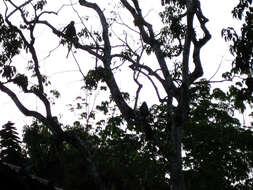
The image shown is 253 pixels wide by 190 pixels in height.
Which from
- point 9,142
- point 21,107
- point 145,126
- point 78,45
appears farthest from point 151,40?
point 9,142

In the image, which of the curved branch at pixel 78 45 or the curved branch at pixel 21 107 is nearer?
the curved branch at pixel 21 107

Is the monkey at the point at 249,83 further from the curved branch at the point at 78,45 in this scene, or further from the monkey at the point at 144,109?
the curved branch at the point at 78,45

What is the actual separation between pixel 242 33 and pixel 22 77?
5.99 meters

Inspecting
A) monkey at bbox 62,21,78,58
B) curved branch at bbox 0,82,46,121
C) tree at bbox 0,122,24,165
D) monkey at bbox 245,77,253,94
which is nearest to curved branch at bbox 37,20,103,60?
monkey at bbox 62,21,78,58

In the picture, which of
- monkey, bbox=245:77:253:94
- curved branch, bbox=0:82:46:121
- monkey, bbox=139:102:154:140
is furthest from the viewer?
monkey, bbox=245:77:253:94

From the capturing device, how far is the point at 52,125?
967cm

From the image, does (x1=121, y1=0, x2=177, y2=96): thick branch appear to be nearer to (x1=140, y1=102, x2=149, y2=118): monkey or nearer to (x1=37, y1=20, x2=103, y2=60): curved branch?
(x1=140, y1=102, x2=149, y2=118): monkey

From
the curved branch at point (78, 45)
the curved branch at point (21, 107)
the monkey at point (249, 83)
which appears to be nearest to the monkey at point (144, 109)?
the curved branch at point (78, 45)

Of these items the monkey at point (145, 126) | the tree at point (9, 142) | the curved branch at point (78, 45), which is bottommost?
the monkey at point (145, 126)

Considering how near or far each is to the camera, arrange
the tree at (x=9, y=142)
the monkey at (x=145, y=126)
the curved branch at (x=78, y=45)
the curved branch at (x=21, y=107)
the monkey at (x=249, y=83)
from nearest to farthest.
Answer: the monkey at (x=145, y=126) < the curved branch at (x=21, y=107) < the monkey at (x=249, y=83) < the curved branch at (x=78, y=45) < the tree at (x=9, y=142)

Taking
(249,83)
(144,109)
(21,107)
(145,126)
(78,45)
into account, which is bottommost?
(145,126)

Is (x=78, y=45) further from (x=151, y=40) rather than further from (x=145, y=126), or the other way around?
→ (x=145, y=126)

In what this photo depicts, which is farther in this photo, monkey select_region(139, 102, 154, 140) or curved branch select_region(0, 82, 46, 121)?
curved branch select_region(0, 82, 46, 121)

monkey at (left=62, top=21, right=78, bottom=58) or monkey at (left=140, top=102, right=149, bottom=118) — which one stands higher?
monkey at (left=62, top=21, right=78, bottom=58)
